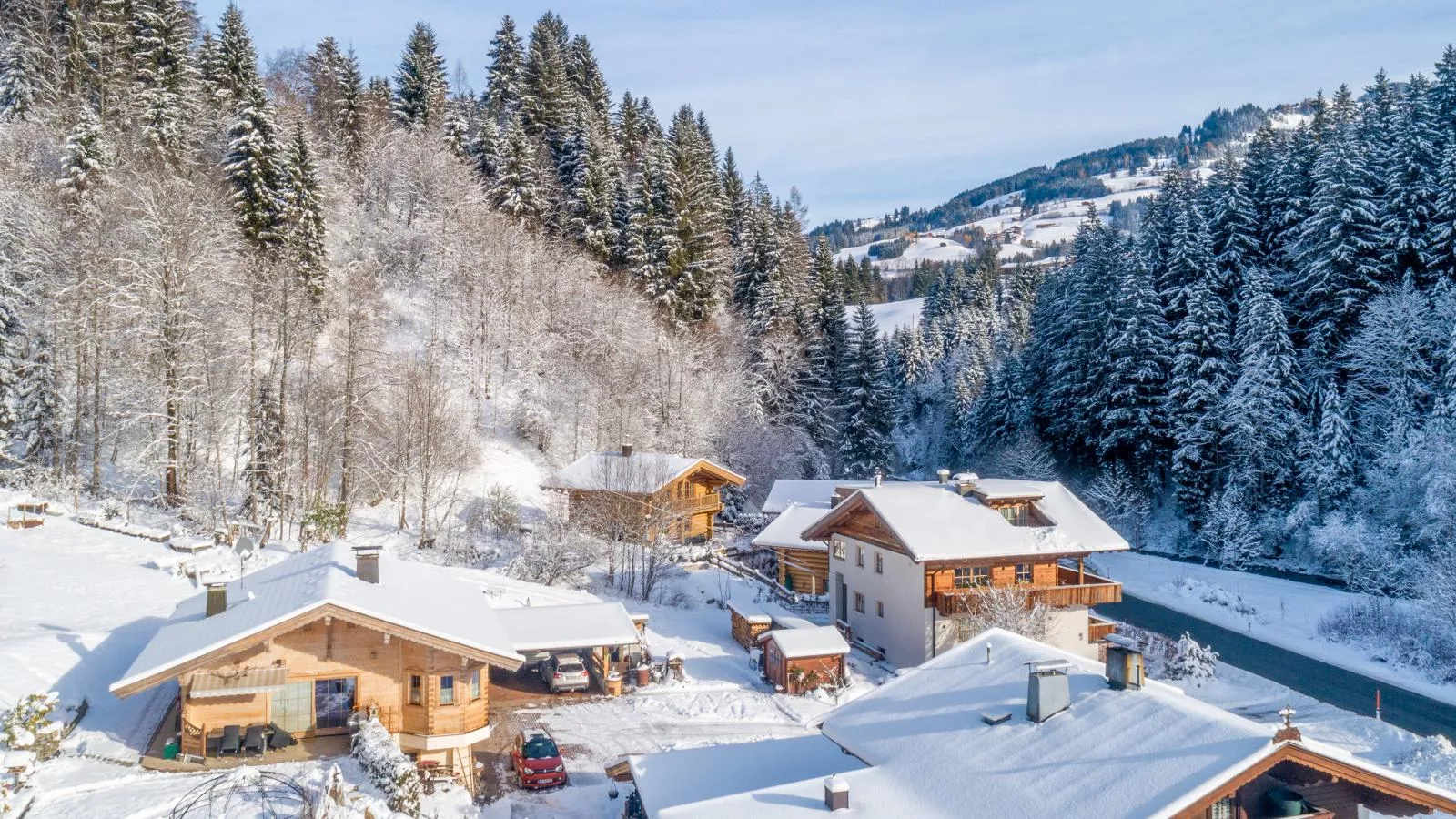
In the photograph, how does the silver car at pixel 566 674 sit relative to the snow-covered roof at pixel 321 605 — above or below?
below

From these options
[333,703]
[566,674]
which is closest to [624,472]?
[566,674]

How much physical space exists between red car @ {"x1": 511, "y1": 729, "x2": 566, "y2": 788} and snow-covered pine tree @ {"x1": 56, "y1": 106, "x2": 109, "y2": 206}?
36.1 meters

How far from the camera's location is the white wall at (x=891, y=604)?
2797cm

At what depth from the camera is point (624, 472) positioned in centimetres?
3869

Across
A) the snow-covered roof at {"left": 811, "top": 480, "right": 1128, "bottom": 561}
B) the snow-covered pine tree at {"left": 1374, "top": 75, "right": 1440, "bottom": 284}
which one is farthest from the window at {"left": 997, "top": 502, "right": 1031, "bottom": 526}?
the snow-covered pine tree at {"left": 1374, "top": 75, "right": 1440, "bottom": 284}

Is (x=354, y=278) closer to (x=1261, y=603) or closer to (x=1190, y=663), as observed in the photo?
(x=1190, y=663)

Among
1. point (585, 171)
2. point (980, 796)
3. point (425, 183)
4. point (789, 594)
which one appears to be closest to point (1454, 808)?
point (980, 796)

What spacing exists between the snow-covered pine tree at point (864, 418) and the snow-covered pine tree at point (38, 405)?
4355 cm

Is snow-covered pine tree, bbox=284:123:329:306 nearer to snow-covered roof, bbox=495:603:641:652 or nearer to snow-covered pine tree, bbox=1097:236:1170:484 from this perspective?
snow-covered roof, bbox=495:603:641:652

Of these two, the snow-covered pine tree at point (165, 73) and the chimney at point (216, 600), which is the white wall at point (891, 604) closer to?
the chimney at point (216, 600)

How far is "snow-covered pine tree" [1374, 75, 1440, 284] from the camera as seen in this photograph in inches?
1612

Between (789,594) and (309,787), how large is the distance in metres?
25.0

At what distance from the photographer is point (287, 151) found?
147 feet

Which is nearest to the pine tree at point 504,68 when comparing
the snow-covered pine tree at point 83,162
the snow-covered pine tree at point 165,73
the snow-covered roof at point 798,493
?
the snow-covered pine tree at point 165,73
